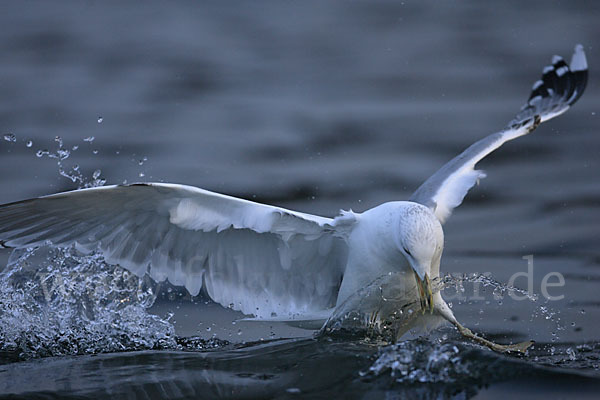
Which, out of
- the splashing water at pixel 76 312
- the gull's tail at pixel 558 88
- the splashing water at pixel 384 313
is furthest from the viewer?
the gull's tail at pixel 558 88

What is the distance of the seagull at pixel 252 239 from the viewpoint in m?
4.92

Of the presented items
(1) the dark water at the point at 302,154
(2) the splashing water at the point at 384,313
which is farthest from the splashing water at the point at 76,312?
(2) the splashing water at the point at 384,313

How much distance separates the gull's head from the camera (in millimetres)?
4773

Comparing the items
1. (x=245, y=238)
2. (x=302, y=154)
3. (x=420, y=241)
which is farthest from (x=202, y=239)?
(x=302, y=154)

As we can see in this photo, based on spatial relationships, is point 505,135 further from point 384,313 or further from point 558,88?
point 384,313

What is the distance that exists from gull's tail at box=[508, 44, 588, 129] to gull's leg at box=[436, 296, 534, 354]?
2140mm

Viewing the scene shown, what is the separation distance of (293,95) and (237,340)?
6322mm

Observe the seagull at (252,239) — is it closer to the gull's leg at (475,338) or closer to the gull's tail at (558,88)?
the gull's leg at (475,338)

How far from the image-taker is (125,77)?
1240cm

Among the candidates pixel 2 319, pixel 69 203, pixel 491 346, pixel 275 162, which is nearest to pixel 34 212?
pixel 69 203

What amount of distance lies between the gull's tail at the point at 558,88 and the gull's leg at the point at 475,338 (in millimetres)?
2140

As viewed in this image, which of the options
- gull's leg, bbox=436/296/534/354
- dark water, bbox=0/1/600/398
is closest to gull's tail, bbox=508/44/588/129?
dark water, bbox=0/1/600/398

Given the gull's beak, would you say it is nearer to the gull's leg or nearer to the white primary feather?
the white primary feather

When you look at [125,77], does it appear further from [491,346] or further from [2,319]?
[491,346]
